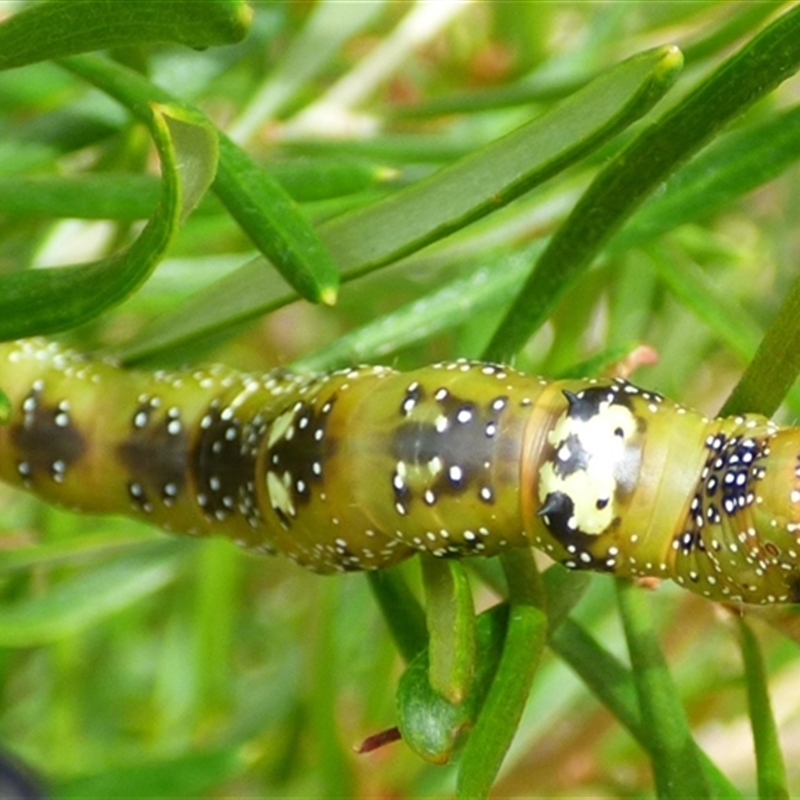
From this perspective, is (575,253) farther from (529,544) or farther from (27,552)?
(27,552)

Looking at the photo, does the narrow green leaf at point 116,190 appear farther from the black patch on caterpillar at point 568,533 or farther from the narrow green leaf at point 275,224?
the black patch on caterpillar at point 568,533

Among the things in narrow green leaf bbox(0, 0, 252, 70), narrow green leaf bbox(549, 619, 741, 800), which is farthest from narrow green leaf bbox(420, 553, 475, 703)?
narrow green leaf bbox(0, 0, 252, 70)

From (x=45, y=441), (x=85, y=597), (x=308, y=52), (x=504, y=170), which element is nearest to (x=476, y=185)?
(x=504, y=170)

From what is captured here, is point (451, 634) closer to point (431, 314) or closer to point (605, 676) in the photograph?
point (605, 676)

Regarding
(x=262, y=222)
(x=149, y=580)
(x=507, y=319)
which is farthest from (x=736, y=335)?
(x=149, y=580)

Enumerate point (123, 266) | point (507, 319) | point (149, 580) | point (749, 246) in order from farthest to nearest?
1. point (749, 246)
2. point (149, 580)
3. point (507, 319)
4. point (123, 266)

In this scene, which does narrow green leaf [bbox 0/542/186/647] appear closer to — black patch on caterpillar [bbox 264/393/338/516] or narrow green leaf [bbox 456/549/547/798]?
black patch on caterpillar [bbox 264/393/338/516]
